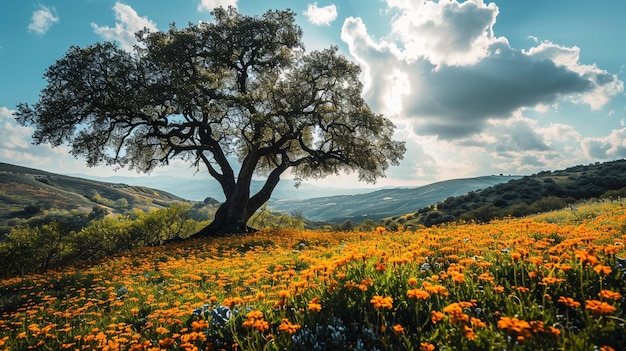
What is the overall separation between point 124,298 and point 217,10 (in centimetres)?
2387

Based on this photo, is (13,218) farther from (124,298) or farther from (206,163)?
(124,298)

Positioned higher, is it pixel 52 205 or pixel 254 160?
pixel 254 160

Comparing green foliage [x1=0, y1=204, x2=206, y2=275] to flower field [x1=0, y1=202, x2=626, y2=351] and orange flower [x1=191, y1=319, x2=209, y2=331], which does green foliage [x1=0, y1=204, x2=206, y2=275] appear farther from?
orange flower [x1=191, y1=319, x2=209, y2=331]

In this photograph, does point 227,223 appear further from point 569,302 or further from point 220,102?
point 569,302

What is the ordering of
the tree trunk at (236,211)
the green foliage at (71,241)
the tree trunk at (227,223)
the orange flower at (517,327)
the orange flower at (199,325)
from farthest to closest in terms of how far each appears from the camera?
1. the tree trunk at (236,211)
2. the tree trunk at (227,223)
3. the green foliage at (71,241)
4. the orange flower at (199,325)
5. the orange flower at (517,327)

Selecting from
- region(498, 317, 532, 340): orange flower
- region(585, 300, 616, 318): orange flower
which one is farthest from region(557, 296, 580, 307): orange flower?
region(498, 317, 532, 340): orange flower

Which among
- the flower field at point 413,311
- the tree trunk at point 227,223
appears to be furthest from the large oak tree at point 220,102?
the flower field at point 413,311

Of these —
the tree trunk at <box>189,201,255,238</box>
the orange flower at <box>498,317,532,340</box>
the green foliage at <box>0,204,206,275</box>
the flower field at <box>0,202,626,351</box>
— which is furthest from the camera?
the tree trunk at <box>189,201,255,238</box>

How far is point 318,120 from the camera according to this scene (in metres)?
25.6

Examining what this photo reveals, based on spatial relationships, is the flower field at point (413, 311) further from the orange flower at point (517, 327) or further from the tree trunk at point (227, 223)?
the tree trunk at point (227, 223)

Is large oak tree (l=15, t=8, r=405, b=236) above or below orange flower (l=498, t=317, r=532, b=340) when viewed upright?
above

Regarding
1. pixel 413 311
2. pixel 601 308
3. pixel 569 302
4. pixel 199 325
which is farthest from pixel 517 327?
pixel 199 325

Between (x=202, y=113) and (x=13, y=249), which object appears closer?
(x=13, y=249)

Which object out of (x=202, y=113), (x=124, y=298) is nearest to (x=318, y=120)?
(x=202, y=113)
